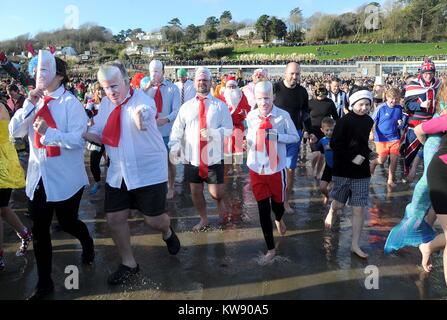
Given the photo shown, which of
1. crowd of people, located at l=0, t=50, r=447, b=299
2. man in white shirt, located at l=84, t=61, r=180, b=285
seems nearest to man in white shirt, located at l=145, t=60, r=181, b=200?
crowd of people, located at l=0, t=50, r=447, b=299

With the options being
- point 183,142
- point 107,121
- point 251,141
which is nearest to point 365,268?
point 251,141

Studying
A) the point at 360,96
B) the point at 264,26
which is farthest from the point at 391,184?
the point at 264,26

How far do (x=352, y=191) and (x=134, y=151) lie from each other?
233 centimetres

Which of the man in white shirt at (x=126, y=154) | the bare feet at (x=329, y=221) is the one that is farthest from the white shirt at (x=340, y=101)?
the man in white shirt at (x=126, y=154)

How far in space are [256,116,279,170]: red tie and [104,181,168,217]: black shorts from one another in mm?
1116

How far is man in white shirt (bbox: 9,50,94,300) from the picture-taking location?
3.43m

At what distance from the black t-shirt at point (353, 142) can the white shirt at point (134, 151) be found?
6.34ft

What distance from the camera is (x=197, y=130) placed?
4750 millimetres

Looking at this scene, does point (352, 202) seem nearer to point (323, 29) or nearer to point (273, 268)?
point (273, 268)

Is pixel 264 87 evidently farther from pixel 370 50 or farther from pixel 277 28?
pixel 277 28

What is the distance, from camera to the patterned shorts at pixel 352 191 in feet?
13.7

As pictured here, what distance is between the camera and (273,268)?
13.0 ft
